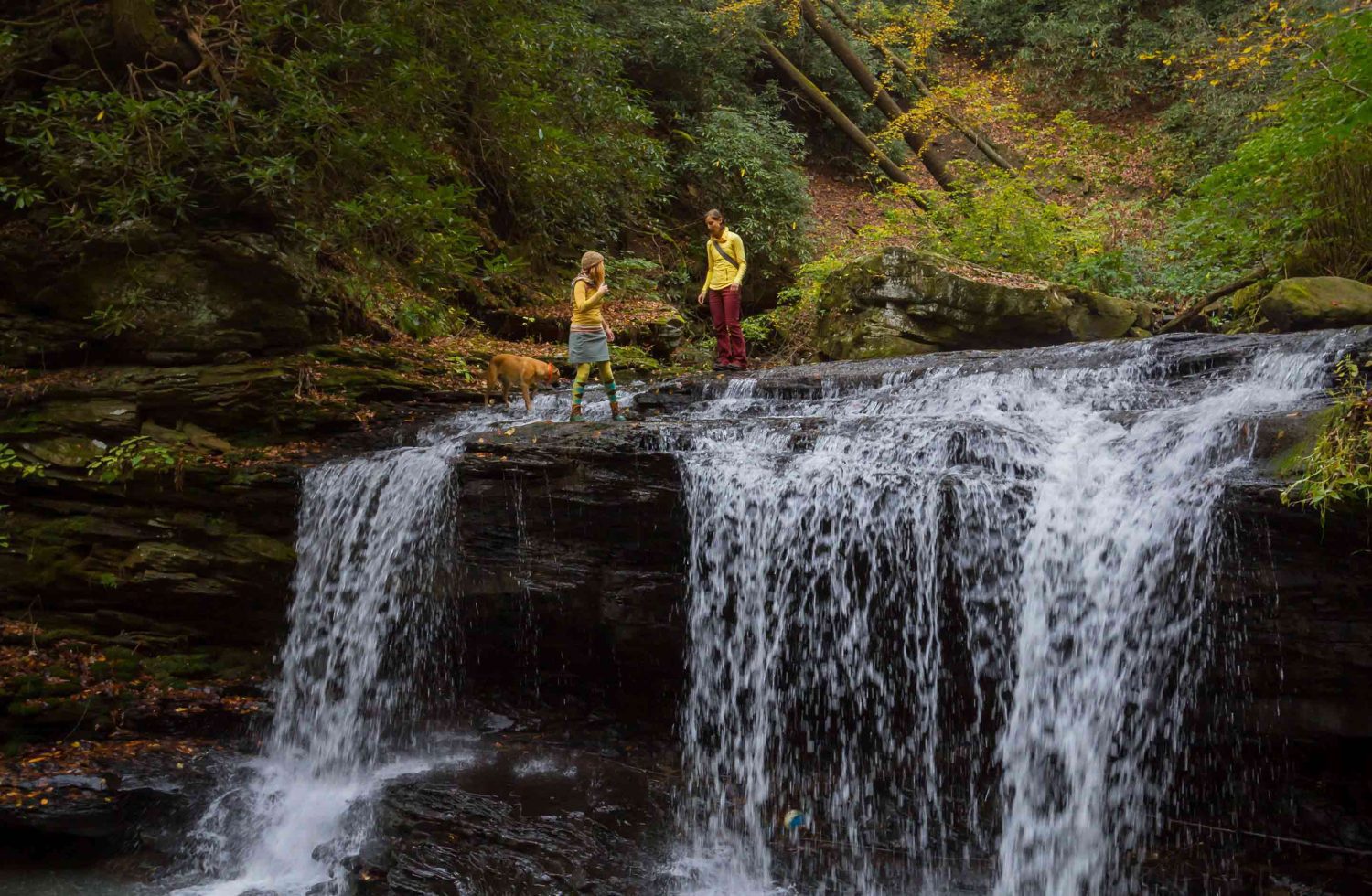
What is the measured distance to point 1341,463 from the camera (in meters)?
4.91

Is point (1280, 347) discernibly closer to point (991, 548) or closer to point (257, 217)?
point (991, 548)

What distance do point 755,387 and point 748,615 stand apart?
11.1 ft

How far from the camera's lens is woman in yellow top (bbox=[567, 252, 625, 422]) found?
319 inches

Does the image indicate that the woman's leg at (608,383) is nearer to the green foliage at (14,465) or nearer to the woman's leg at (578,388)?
the woman's leg at (578,388)

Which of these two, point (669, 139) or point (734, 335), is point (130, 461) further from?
point (669, 139)

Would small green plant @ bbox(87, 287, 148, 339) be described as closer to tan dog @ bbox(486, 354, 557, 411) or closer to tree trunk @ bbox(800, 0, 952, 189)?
tan dog @ bbox(486, 354, 557, 411)

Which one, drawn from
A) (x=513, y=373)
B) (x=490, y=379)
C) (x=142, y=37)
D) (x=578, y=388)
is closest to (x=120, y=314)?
(x=142, y=37)

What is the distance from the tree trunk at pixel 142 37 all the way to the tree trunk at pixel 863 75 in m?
15.1

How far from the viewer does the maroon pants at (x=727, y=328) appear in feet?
35.3

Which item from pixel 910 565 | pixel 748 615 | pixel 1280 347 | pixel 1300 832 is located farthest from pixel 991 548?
pixel 1280 347

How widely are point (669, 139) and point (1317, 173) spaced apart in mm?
11181

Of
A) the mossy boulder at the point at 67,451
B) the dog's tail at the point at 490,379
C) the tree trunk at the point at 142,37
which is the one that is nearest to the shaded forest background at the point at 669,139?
the tree trunk at the point at 142,37

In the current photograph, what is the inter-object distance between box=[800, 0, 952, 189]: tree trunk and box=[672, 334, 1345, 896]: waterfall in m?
13.8

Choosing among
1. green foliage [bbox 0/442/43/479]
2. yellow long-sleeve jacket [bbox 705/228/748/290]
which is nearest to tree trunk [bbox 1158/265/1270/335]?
yellow long-sleeve jacket [bbox 705/228/748/290]
